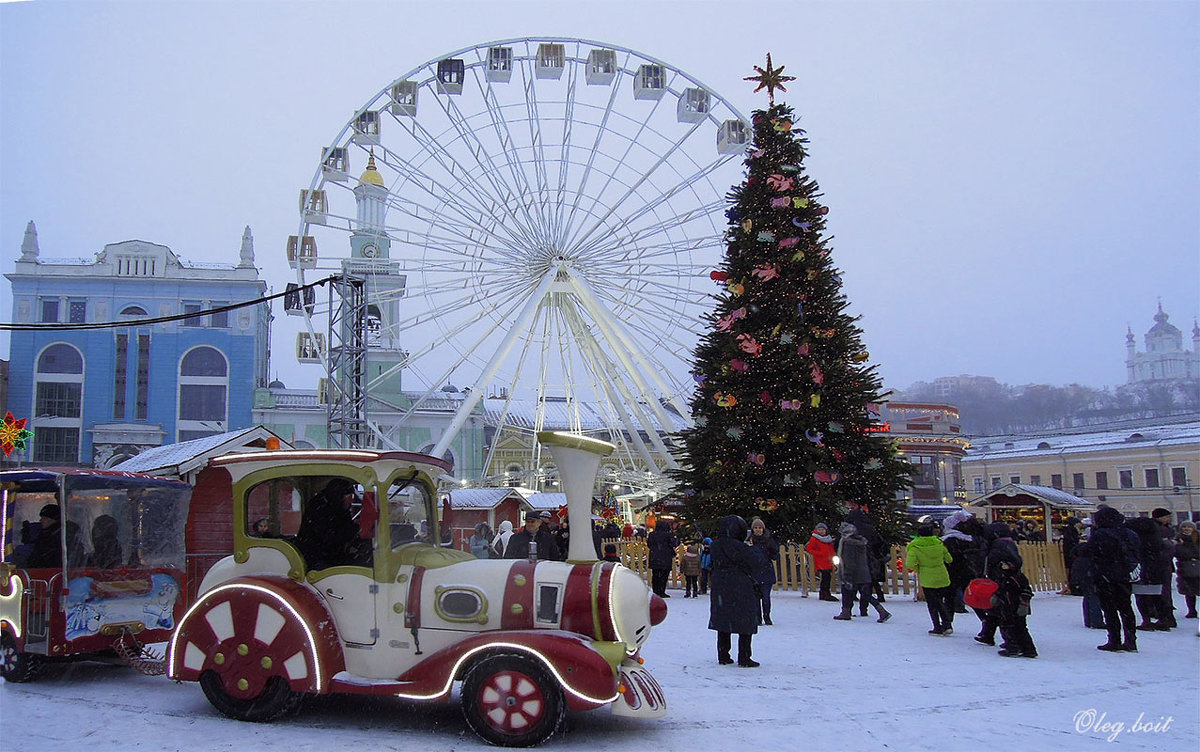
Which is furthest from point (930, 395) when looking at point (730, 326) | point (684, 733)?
point (684, 733)

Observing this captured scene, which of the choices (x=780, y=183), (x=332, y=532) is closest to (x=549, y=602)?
(x=332, y=532)

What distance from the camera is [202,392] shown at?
51.4 meters

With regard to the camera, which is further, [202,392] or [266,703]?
[202,392]

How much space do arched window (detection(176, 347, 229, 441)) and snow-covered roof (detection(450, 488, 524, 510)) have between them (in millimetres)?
26031

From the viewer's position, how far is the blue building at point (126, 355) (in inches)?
1944

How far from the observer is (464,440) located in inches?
2167

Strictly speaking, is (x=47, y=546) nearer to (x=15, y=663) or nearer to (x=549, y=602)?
(x=15, y=663)

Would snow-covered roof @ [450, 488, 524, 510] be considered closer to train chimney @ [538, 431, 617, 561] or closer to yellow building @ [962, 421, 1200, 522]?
train chimney @ [538, 431, 617, 561]

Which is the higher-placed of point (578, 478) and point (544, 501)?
point (578, 478)

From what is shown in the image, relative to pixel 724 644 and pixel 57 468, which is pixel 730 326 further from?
pixel 57 468

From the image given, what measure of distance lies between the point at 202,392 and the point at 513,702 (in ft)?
164

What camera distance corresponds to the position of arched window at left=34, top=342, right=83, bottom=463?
49.2 m

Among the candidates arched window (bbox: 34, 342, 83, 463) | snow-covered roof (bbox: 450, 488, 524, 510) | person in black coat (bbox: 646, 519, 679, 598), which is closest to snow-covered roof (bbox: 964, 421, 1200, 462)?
snow-covered roof (bbox: 450, 488, 524, 510)

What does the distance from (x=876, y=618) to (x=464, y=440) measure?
43741 millimetres
